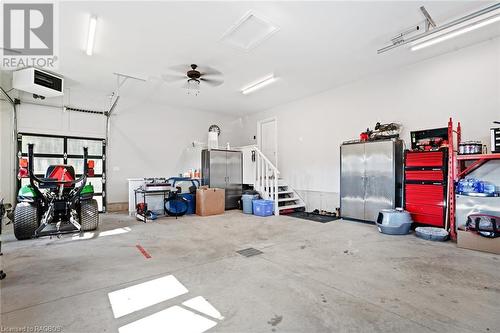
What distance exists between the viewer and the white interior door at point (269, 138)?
8.52 metres

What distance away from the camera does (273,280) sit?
2.54 metres

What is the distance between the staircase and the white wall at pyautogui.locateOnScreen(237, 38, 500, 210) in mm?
318

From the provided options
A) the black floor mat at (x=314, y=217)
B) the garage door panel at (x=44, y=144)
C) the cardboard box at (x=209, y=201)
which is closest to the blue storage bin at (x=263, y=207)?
the black floor mat at (x=314, y=217)

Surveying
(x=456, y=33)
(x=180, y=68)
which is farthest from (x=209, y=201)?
(x=456, y=33)

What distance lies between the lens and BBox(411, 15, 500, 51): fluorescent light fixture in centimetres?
358

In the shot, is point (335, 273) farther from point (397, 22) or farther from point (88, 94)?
point (88, 94)

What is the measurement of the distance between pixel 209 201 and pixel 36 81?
4.81 m

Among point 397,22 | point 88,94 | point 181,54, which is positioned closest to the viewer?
point 397,22

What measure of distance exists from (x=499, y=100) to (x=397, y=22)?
2381mm

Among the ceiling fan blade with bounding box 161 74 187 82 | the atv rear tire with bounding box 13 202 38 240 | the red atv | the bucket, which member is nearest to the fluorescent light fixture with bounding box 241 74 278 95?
the ceiling fan blade with bounding box 161 74 187 82

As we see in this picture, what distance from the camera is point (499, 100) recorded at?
410 cm

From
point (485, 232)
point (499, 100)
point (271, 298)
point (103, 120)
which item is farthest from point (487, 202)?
point (103, 120)

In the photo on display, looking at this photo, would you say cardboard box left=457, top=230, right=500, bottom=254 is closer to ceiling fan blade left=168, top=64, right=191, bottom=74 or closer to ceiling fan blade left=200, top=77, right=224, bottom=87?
ceiling fan blade left=200, top=77, right=224, bottom=87

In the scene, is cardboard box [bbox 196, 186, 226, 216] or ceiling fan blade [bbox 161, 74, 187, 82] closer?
ceiling fan blade [bbox 161, 74, 187, 82]
